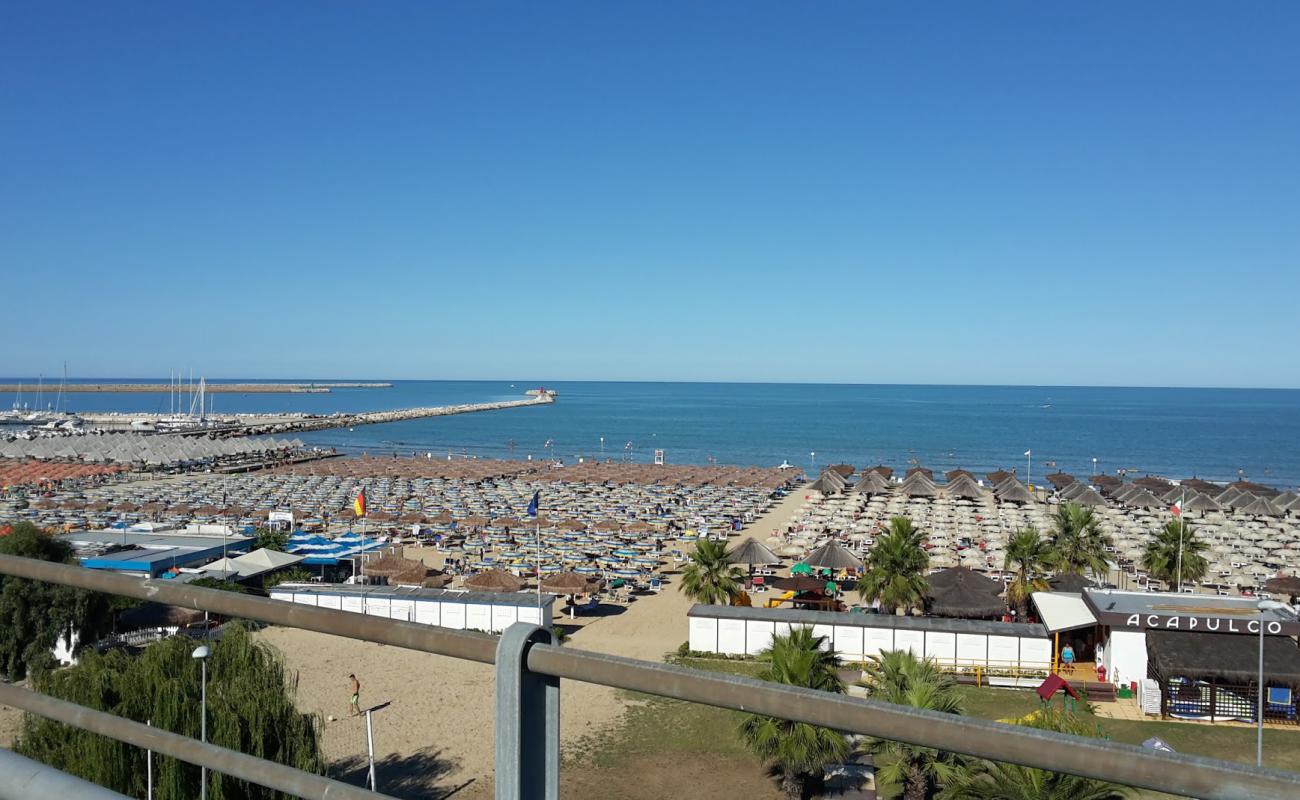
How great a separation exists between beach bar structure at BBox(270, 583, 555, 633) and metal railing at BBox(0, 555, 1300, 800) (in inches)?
758

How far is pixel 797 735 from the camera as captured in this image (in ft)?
36.9

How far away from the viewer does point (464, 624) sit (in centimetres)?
2095

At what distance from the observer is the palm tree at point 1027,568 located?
22297 millimetres

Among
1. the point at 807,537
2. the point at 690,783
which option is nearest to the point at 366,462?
the point at 807,537

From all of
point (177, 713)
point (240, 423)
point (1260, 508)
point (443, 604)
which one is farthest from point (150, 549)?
point (240, 423)

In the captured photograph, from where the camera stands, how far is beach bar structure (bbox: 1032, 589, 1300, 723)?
1576 centimetres

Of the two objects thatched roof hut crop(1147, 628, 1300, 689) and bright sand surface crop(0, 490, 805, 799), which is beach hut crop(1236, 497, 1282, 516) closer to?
thatched roof hut crop(1147, 628, 1300, 689)

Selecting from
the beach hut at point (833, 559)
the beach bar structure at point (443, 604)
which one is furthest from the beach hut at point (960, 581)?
the beach bar structure at point (443, 604)

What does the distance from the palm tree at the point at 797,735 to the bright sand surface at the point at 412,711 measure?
2519 millimetres

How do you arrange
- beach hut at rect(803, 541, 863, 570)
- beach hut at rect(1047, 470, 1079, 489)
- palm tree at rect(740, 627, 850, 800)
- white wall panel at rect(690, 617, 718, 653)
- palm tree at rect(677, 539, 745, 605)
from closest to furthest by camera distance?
palm tree at rect(740, 627, 850, 800) → white wall panel at rect(690, 617, 718, 653) → palm tree at rect(677, 539, 745, 605) → beach hut at rect(803, 541, 863, 570) → beach hut at rect(1047, 470, 1079, 489)

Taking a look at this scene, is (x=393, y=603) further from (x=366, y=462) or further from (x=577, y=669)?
(x=366, y=462)

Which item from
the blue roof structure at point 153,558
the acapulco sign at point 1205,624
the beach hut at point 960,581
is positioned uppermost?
the acapulco sign at point 1205,624

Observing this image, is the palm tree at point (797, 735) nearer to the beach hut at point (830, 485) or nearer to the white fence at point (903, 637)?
the white fence at point (903, 637)

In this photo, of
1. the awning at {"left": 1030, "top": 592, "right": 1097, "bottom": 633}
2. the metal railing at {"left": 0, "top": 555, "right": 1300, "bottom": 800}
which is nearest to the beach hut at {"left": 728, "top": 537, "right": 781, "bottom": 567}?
the awning at {"left": 1030, "top": 592, "right": 1097, "bottom": 633}
